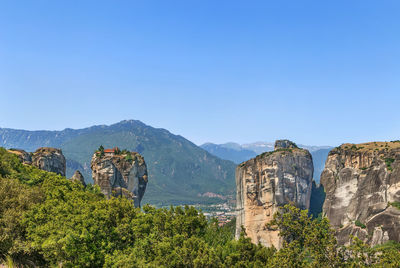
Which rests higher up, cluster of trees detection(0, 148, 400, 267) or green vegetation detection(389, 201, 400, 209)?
cluster of trees detection(0, 148, 400, 267)

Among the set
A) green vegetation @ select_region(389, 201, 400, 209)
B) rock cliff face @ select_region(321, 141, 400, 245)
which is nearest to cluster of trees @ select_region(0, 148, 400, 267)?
rock cliff face @ select_region(321, 141, 400, 245)

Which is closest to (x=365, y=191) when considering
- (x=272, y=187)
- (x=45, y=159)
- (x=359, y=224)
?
(x=359, y=224)

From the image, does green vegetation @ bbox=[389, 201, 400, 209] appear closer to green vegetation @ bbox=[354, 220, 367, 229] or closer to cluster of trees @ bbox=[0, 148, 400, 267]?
green vegetation @ bbox=[354, 220, 367, 229]

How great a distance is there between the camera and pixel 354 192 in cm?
10019

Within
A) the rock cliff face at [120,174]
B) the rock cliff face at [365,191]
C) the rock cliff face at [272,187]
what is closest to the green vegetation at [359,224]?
the rock cliff face at [365,191]

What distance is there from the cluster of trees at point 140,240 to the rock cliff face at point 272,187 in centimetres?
7151

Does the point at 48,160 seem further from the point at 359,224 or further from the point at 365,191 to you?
the point at 365,191

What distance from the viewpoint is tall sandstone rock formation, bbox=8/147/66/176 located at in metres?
105

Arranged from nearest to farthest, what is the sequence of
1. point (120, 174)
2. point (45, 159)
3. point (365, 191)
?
point (365, 191) < point (120, 174) < point (45, 159)

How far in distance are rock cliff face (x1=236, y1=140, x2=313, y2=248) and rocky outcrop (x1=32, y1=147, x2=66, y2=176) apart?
2438 inches

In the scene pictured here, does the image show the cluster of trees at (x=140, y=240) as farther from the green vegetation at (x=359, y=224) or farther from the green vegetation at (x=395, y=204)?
the green vegetation at (x=359, y=224)

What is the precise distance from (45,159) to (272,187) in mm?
71545

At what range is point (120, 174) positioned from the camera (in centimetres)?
10506

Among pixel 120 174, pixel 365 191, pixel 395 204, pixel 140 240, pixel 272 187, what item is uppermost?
pixel 120 174
